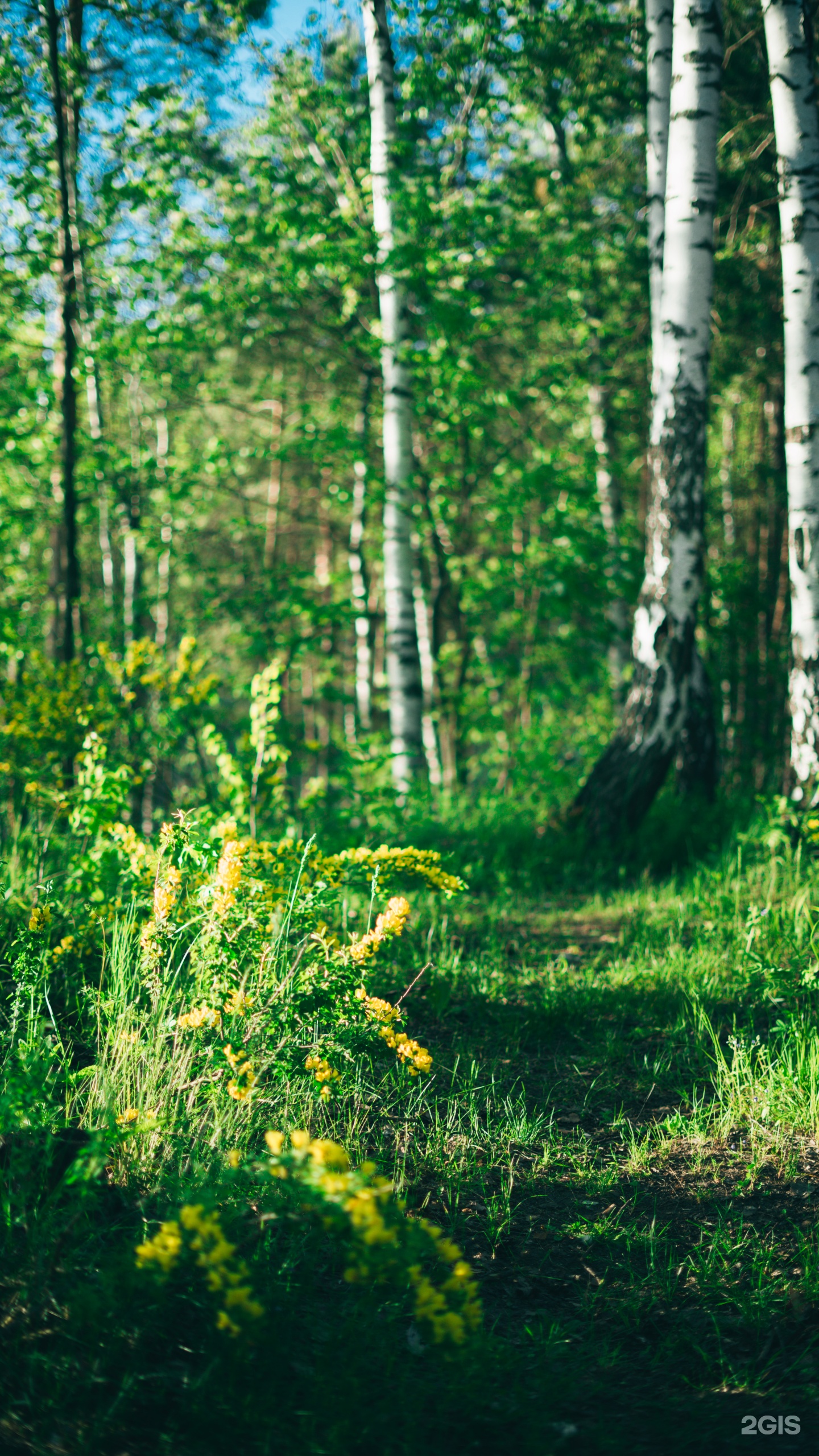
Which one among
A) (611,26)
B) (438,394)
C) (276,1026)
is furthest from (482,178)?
(276,1026)

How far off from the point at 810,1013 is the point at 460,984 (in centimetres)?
135

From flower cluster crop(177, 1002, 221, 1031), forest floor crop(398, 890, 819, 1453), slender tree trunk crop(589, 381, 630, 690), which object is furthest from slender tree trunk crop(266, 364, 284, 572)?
flower cluster crop(177, 1002, 221, 1031)

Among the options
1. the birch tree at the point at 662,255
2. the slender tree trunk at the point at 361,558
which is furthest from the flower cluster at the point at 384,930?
the slender tree trunk at the point at 361,558

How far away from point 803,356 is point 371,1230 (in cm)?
507

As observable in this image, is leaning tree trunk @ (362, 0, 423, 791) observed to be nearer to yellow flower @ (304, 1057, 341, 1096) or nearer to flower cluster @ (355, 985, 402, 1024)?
flower cluster @ (355, 985, 402, 1024)

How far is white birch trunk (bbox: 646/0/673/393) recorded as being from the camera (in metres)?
6.42

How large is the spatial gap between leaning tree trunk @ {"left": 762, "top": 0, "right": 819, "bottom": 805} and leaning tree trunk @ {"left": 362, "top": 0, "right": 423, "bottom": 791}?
289 centimetres

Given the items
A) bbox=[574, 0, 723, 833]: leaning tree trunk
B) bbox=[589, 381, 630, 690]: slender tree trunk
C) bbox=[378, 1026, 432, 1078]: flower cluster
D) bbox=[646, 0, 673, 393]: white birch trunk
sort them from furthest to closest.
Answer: bbox=[589, 381, 630, 690]: slender tree trunk
bbox=[646, 0, 673, 393]: white birch trunk
bbox=[574, 0, 723, 833]: leaning tree trunk
bbox=[378, 1026, 432, 1078]: flower cluster

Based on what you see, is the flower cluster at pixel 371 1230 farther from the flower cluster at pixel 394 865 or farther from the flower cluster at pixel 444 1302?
the flower cluster at pixel 394 865

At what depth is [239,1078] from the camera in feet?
7.39

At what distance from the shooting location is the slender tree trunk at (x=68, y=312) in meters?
6.08

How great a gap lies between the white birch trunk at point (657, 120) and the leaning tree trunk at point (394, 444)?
2.02 m

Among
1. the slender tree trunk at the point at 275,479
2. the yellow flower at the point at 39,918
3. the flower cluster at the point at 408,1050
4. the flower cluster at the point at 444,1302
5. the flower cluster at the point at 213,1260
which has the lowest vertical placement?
the flower cluster at the point at 444,1302

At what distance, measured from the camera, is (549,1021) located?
11.0 feet
